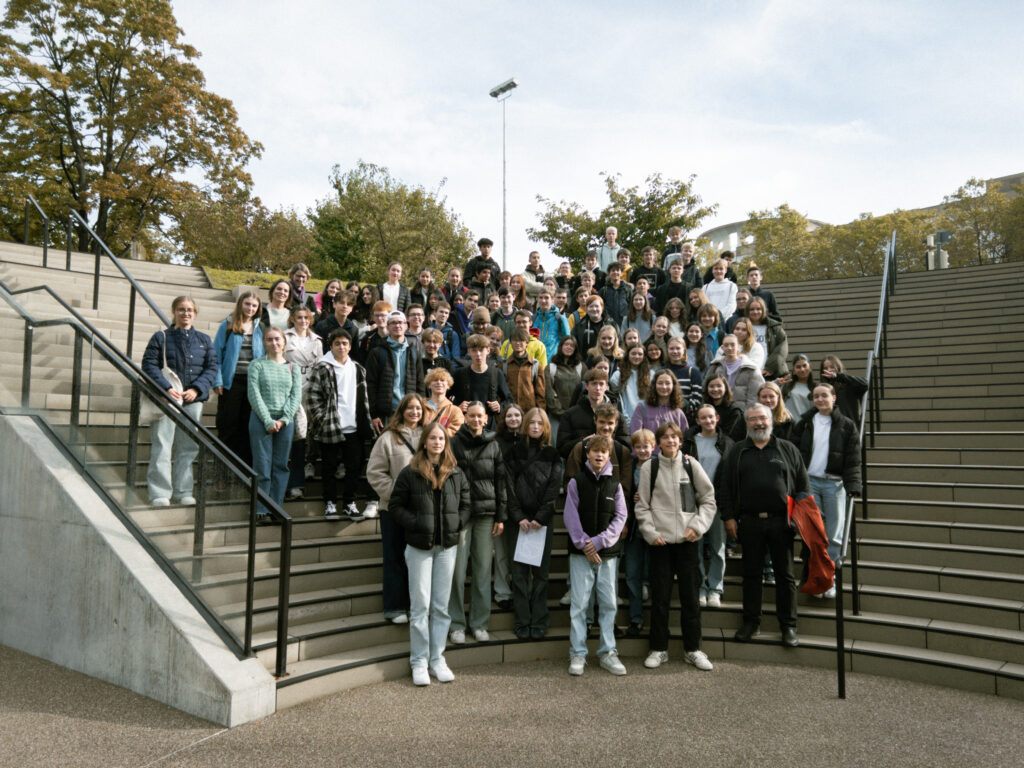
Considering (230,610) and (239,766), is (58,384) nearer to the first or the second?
(230,610)

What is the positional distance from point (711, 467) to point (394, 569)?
300 cm

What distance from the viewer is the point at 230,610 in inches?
202

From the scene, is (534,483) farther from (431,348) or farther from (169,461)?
(169,461)

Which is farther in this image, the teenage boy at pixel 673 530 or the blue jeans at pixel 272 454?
the blue jeans at pixel 272 454

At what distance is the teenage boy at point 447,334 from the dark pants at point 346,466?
6.69 ft

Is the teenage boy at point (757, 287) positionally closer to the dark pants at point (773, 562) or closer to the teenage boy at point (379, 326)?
the dark pants at point (773, 562)

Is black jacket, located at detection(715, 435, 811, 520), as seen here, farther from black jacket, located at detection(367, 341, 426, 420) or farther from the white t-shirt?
black jacket, located at detection(367, 341, 426, 420)

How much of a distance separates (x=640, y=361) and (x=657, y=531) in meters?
2.11

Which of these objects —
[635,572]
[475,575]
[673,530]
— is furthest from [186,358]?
[673,530]

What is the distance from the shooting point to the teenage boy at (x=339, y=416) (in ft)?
22.8

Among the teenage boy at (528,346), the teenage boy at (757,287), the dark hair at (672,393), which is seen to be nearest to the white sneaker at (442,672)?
the dark hair at (672,393)

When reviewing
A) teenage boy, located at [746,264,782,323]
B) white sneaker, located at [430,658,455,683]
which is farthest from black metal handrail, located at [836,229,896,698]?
white sneaker, located at [430,658,455,683]

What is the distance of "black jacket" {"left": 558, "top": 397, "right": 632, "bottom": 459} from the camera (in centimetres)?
690

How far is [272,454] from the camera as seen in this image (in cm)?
665
